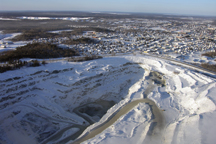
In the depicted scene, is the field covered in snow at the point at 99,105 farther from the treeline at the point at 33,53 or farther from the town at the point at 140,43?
the town at the point at 140,43

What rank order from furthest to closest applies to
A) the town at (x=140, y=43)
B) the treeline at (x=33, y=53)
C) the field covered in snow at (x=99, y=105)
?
the town at (x=140, y=43) → the treeline at (x=33, y=53) → the field covered in snow at (x=99, y=105)

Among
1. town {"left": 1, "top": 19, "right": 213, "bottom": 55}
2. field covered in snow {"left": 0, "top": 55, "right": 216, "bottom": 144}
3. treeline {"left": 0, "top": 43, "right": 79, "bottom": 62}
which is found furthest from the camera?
town {"left": 1, "top": 19, "right": 213, "bottom": 55}

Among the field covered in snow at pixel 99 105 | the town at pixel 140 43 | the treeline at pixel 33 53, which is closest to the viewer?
the field covered in snow at pixel 99 105

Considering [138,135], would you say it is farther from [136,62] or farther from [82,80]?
[136,62]

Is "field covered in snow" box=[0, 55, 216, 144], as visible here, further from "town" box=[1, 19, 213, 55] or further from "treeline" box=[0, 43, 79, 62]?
"town" box=[1, 19, 213, 55]

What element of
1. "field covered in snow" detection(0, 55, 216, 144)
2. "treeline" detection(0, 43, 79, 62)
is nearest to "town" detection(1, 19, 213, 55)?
"treeline" detection(0, 43, 79, 62)

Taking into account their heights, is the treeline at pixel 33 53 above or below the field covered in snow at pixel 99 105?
above

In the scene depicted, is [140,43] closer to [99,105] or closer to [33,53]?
[33,53]

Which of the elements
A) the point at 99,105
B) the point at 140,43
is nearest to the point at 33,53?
the point at 99,105

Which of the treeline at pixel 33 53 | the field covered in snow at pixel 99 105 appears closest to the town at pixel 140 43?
the treeline at pixel 33 53

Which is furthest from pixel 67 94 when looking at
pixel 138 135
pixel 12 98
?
pixel 138 135
